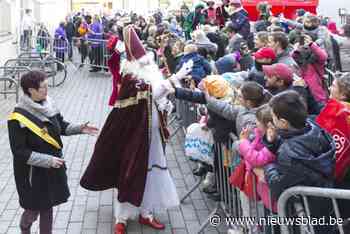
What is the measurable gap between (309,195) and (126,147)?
2543 mm

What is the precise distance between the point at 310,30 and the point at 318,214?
776 centimetres

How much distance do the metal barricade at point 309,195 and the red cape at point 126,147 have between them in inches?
80.1

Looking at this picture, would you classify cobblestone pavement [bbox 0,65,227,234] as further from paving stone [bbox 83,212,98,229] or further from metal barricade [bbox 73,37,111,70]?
metal barricade [bbox 73,37,111,70]

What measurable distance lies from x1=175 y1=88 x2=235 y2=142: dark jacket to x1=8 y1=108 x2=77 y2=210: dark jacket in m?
1.34

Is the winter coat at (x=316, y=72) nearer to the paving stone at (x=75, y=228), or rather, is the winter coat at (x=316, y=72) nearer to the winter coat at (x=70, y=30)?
the paving stone at (x=75, y=228)

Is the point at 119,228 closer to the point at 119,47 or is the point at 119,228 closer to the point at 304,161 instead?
the point at 119,47

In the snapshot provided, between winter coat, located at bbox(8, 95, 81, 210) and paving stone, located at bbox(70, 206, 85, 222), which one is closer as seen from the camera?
winter coat, located at bbox(8, 95, 81, 210)

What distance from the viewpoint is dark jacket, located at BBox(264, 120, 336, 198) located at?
3.54 meters

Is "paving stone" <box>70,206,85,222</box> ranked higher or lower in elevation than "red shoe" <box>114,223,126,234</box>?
lower

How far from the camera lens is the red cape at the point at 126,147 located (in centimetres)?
544

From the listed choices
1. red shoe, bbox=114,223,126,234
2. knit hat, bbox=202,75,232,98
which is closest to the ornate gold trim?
knit hat, bbox=202,75,232,98

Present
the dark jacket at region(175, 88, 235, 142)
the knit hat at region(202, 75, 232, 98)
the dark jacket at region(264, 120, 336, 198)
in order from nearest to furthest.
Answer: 1. the dark jacket at region(264, 120, 336, 198)
2. the dark jacket at region(175, 88, 235, 142)
3. the knit hat at region(202, 75, 232, 98)

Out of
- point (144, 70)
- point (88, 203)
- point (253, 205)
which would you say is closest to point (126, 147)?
point (144, 70)

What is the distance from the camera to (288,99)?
12.4 feet
